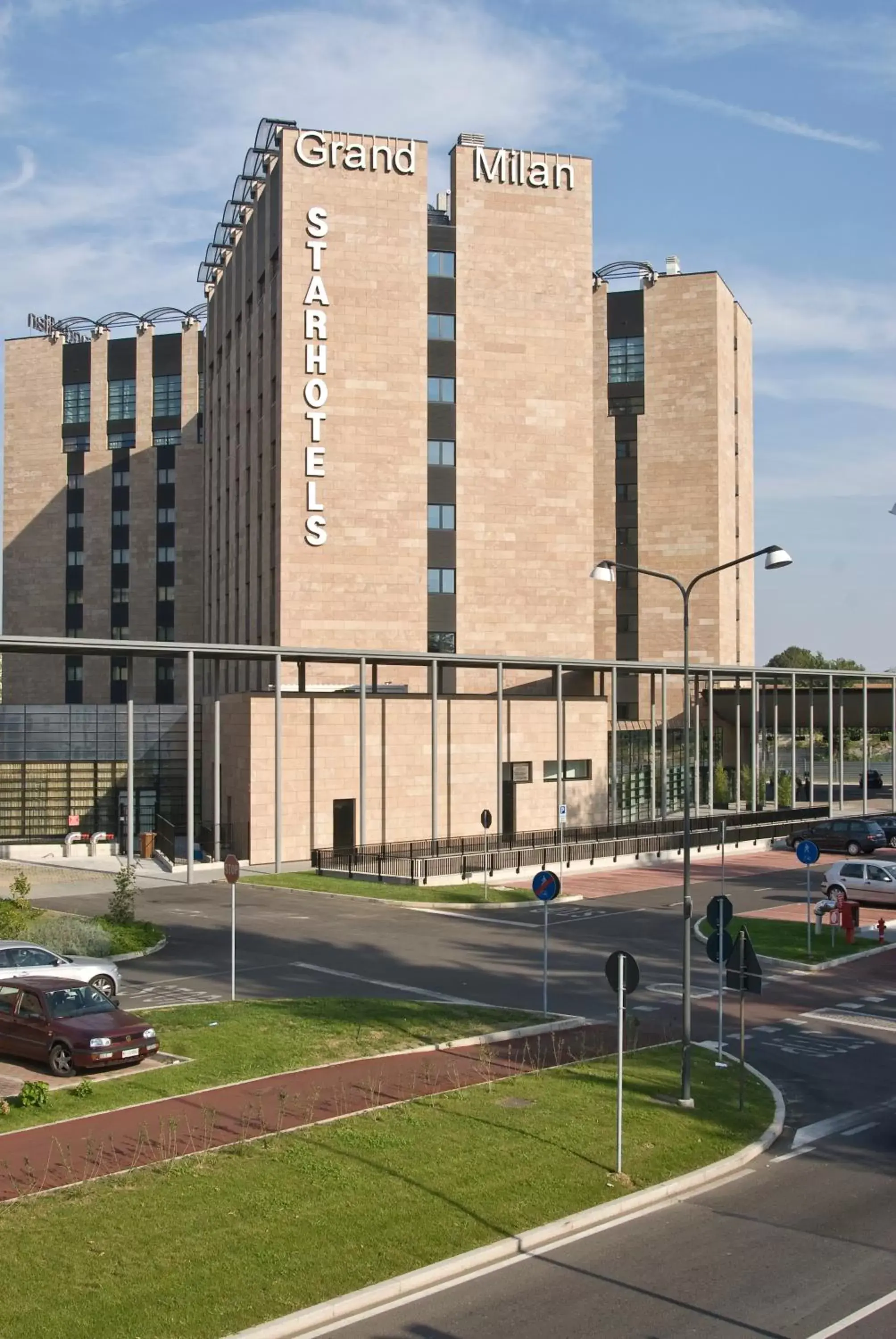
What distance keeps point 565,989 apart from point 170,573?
80.9m

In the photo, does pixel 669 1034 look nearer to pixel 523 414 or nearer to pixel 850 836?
pixel 850 836

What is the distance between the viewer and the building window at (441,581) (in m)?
64.2

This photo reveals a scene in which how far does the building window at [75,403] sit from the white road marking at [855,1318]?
103 metres

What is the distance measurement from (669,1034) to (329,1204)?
1095cm

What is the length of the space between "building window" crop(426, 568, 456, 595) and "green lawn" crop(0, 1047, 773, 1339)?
45544mm

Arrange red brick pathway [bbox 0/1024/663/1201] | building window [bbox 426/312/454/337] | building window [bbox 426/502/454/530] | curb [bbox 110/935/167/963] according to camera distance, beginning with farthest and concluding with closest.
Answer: building window [bbox 426/312/454/337], building window [bbox 426/502/454/530], curb [bbox 110/935/167/963], red brick pathway [bbox 0/1024/663/1201]

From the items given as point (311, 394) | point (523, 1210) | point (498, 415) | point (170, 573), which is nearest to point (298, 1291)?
point (523, 1210)

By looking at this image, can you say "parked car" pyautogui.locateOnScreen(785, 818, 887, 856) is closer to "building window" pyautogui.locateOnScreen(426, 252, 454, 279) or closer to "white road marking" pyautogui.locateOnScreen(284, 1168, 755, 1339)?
"building window" pyautogui.locateOnScreen(426, 252, 454, 279)

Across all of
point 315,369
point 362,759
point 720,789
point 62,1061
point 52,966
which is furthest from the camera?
point 720,789

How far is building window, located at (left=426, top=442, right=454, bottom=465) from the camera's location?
6450 centimetres

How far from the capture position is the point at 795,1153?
17.6 meters

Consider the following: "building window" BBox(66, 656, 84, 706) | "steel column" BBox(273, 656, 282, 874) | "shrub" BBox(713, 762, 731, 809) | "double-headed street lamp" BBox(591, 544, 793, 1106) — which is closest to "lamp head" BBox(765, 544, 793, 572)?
"double-headed street lamp" BBox(591, 544, 793, 1106)

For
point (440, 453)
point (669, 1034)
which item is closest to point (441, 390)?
point (440, 453)

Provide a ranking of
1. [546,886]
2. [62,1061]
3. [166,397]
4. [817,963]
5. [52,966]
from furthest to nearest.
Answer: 1. [166,397]
2. [817,963]
3. [52,966]
4. [546,886]
5. [62,1061]
